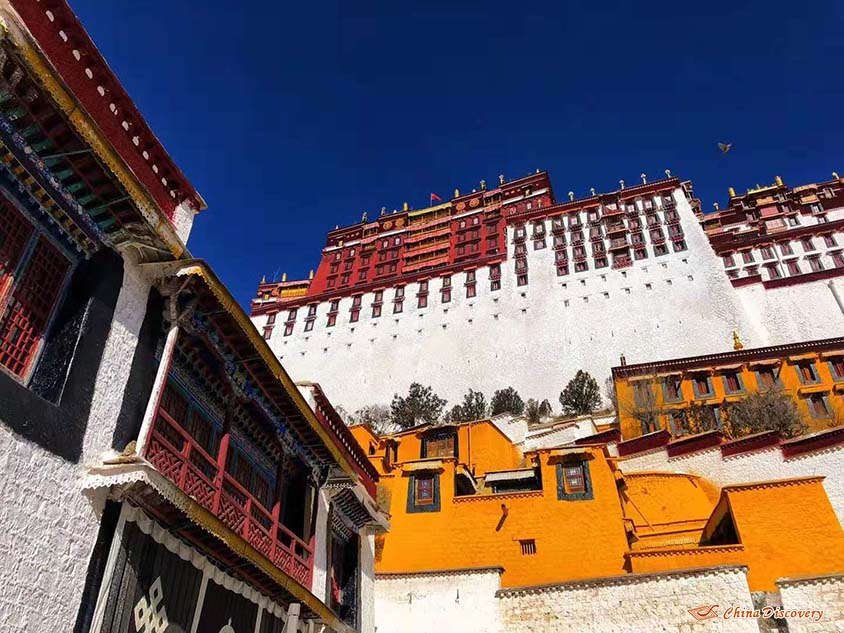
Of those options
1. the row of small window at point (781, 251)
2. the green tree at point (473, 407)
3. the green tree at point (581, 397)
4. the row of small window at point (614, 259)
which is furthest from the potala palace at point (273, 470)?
the row of small window at point (614, 259)

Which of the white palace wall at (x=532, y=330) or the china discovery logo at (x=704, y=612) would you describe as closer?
the china discovery logo at (x=704, y=612)

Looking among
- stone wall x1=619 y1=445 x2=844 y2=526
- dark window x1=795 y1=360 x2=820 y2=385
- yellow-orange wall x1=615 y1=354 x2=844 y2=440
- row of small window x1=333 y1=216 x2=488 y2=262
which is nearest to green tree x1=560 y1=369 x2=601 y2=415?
yellow-orange wall x1=615 y1=354 x2=844 y2=440

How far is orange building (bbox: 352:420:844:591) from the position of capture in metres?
14.0

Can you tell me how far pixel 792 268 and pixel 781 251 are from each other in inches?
60.1

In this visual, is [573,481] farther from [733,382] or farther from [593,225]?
[593,225]

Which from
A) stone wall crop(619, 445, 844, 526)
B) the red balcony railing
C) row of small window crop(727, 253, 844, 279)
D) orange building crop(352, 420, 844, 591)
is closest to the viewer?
the red balcony railing

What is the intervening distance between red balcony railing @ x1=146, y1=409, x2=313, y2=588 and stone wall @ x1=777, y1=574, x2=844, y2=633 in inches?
357

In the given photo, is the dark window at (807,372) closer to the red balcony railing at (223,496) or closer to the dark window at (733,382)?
the dark window at (733,382)

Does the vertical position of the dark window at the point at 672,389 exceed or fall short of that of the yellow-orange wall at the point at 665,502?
it exceeds it

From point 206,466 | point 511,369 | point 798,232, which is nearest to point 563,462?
point 206,466

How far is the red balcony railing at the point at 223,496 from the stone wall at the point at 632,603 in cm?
591

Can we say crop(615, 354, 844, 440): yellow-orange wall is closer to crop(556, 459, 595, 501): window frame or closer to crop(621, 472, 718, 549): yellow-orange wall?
crop(621, 472, 718, 549): yellow-orange wall

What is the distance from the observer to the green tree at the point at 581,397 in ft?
110

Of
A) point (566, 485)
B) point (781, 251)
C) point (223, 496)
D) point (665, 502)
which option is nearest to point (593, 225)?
point (781, 251)
